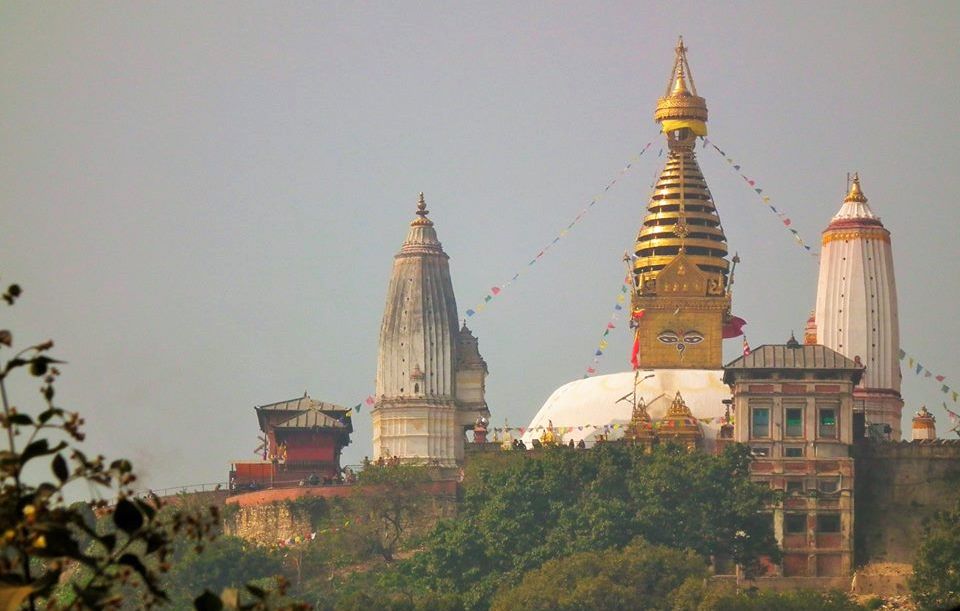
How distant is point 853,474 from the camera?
8394cm

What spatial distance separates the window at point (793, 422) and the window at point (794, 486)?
4.93 feet

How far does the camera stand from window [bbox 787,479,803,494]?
84.5 meters

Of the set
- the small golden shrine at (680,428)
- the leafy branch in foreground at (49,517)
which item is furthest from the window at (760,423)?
the leafy branch in foreground at (49,517)

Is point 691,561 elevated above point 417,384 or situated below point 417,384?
below

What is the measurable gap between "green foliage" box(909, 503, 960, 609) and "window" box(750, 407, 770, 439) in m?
7.73

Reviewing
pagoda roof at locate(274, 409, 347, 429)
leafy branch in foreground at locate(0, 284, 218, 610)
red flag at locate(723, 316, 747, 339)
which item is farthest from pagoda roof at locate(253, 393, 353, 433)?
leafy branch in foreground at locate(0, 284, 218, 610)

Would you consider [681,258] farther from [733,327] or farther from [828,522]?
[828,522]

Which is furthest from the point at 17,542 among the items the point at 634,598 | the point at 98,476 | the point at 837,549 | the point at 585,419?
the point at 585,419

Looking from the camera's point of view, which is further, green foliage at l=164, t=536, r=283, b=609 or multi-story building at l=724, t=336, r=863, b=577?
green foliage at l=164, t=536, r=283, b=609

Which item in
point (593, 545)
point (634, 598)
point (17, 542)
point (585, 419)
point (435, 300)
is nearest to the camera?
point (17, 542)

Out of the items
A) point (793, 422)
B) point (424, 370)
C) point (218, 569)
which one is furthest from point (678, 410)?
point (218, 569)

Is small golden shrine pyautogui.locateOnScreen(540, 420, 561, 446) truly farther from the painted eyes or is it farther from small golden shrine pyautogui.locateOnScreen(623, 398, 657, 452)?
the painted eyes

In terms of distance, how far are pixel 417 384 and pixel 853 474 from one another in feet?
72.2

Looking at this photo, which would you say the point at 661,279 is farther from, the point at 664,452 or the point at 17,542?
the point at 17,542
